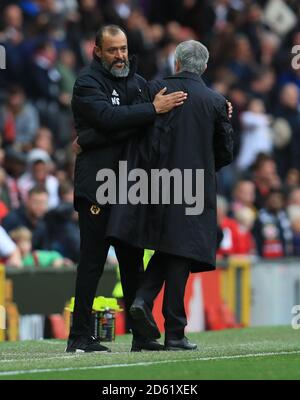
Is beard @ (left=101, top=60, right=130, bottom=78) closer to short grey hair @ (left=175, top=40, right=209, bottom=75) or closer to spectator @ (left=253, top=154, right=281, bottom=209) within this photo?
short grey hair @ (left=175, top=40, right=209, bottom=75)

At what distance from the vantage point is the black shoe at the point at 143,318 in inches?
377

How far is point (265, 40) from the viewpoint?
2302 cm

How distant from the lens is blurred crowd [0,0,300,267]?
1562 cm

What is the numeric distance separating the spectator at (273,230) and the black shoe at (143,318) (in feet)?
28.1

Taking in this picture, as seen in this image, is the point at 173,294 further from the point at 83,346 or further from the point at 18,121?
the point at 18,121

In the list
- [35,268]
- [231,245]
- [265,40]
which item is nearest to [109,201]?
[35,268]
